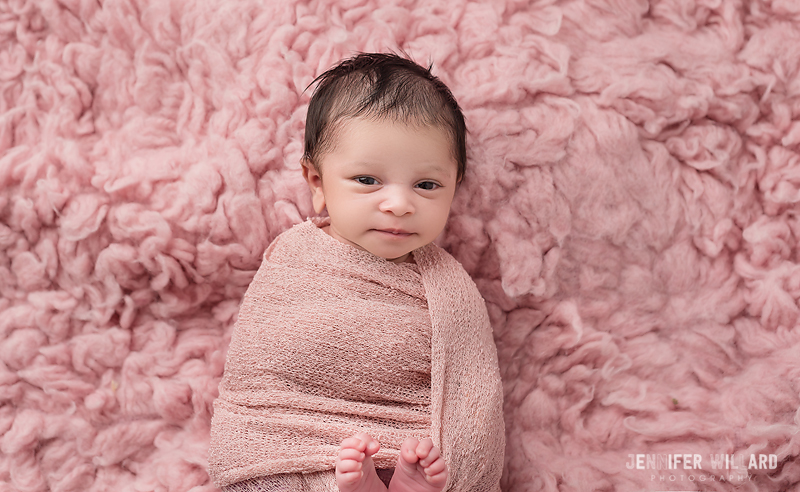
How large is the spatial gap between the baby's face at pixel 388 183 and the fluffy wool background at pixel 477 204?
17cm

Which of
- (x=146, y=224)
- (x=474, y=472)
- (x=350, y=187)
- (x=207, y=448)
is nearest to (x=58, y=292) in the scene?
(x=146, y=224)

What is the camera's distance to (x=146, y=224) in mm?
1226

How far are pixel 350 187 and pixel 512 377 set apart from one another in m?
0.47

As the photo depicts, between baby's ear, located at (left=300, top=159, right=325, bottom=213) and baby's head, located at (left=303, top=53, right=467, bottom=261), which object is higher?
baby's head, located at (left=303, top=53, right=467, bottom=261)

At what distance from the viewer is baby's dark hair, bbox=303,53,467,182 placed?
107cm

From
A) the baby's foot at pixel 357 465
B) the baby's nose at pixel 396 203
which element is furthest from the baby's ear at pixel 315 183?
the baby's foot at pixel 357 465

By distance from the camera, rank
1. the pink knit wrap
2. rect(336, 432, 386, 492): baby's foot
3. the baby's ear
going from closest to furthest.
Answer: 1. rect(336, 432, 386, 492): baby's foot
2. the pink knit wrap
3. the baby's ear

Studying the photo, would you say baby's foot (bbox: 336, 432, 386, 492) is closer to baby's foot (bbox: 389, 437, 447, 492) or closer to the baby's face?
baby's foot (bbox: 389, 437, 447, 492)

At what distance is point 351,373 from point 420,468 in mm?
180

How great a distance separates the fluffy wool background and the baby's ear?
0.09 meters

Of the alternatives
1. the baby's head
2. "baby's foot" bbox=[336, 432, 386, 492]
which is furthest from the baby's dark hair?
"baby's foot" bbox=[336, 432, 386, 492]

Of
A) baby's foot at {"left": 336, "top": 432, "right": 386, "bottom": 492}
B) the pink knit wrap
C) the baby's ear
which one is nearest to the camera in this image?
baby's foot at {"left": 336, "top": 432, "right": 386, "bottom": 492}

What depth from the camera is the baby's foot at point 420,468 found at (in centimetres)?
97

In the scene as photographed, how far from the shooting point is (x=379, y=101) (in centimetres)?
107
